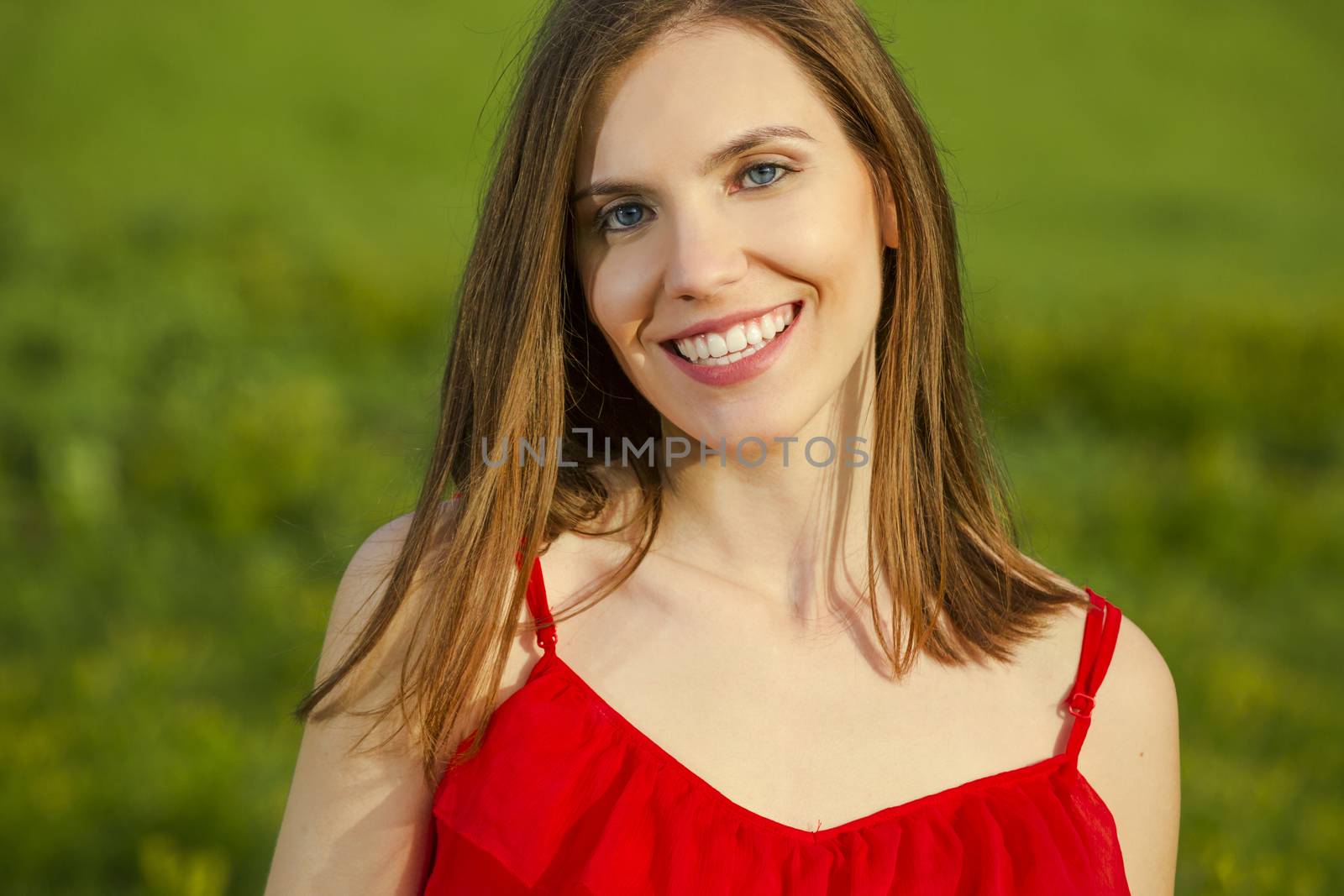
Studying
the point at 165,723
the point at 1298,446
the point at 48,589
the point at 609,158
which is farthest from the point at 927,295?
the point at 1298,446

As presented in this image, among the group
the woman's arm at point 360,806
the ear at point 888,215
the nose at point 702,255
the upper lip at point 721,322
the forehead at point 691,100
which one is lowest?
the woman's arm at point 360,806

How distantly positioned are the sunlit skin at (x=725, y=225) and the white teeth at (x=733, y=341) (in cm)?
3

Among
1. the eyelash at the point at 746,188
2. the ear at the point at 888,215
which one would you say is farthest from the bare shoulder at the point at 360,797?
the ear at the point at 888,215

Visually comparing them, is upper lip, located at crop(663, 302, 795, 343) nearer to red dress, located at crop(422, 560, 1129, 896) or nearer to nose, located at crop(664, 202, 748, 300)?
nose, located at crop(664, 202, 748, 300)

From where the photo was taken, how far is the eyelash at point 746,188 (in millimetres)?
1738

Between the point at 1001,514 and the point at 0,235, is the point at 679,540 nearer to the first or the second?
the point at 1001,514

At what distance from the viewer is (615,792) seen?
174cm

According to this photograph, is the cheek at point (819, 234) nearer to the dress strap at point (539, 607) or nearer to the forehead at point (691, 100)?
the forehead at point (691, 100)

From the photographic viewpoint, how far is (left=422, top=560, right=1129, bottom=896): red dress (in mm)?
1680

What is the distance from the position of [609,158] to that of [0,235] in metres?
6.62

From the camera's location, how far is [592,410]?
2.08 m

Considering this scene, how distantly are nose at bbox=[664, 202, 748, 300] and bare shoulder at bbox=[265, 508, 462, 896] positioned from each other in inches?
22.0

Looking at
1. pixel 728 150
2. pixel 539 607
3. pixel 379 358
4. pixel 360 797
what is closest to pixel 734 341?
pixel 728 150

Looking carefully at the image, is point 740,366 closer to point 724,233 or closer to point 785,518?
point 724,233
